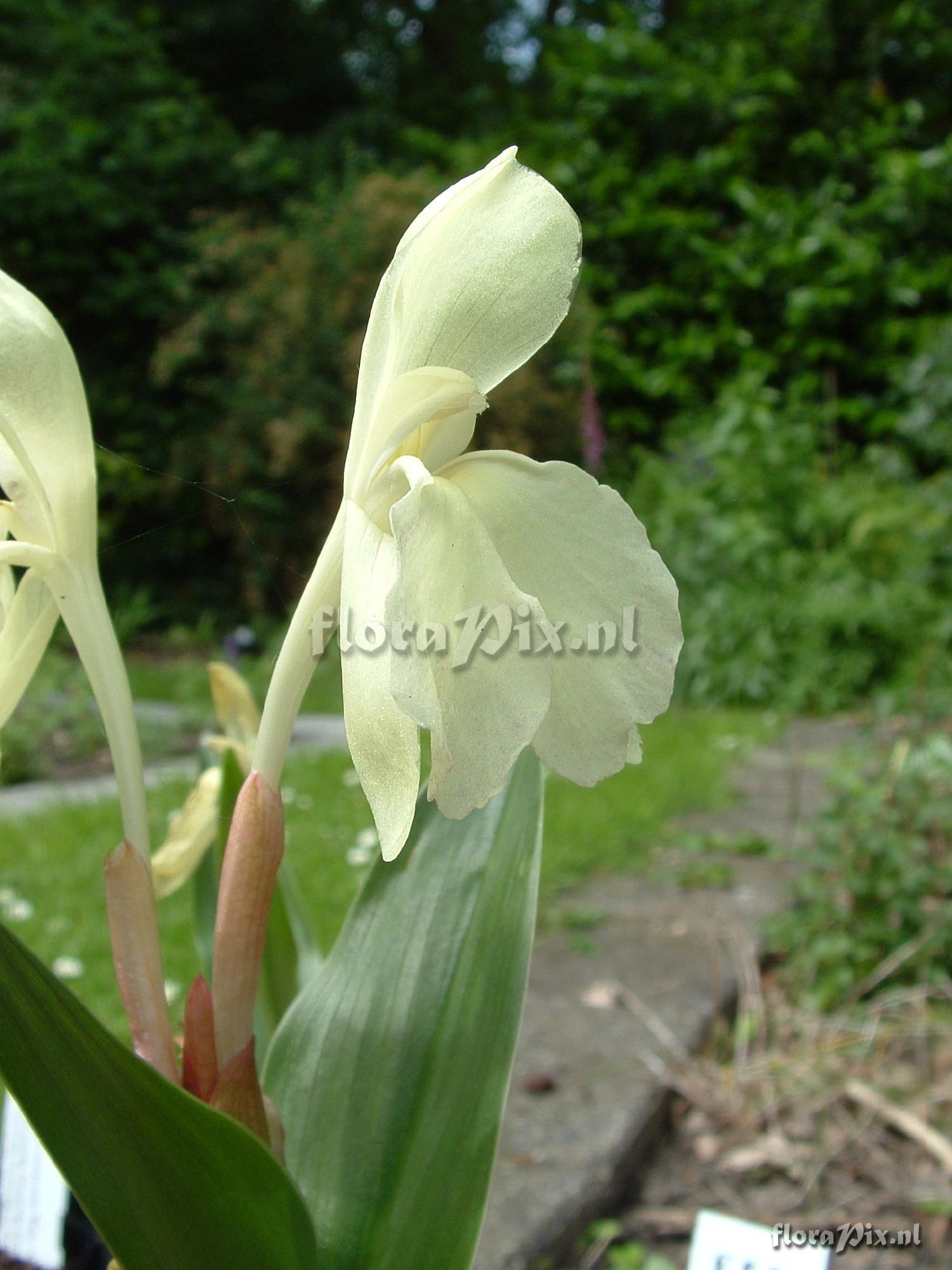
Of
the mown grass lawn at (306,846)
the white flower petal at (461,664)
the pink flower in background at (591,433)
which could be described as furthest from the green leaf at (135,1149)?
the pink flower in background at (591,433)

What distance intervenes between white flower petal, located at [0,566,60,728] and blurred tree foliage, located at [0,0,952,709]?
3.01m

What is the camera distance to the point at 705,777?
3162mm

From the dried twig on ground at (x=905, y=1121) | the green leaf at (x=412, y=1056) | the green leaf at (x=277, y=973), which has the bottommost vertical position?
the dried twig on ground at (x=905, y=1121)

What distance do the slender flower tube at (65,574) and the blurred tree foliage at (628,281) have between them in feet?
9.89

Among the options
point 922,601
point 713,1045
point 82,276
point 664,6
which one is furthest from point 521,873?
point 664,6

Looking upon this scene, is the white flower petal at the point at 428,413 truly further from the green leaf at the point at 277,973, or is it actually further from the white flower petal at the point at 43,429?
the green leaf at the point at 277,973

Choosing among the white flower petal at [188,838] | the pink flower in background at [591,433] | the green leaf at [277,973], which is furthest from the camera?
the pink flower in background at [591,433]

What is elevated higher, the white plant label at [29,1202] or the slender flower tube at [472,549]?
the slender flower tube at [472,549]

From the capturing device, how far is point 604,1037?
1.65 m

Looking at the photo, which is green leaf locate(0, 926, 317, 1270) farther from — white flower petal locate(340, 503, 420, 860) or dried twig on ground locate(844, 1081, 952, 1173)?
dried twig on ground locate(844, 1081, 952, 1173)

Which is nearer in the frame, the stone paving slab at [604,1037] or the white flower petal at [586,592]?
the white flower petal at [586,592]

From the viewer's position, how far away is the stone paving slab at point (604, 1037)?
123cm

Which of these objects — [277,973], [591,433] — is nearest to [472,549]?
[277,973]

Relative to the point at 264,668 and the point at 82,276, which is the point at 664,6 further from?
the point at 264,668
